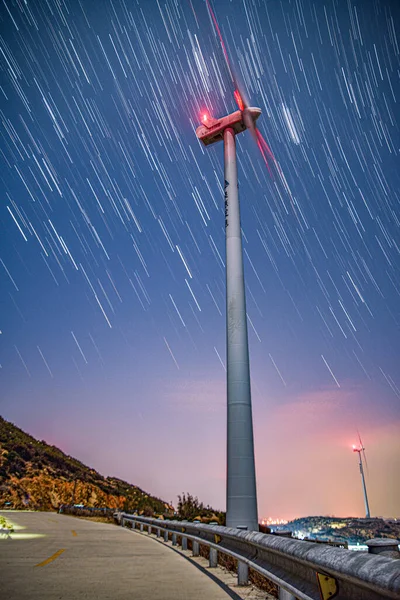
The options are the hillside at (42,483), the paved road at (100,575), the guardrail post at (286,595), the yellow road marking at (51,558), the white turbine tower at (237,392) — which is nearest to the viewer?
the guardrail post at (286,595)

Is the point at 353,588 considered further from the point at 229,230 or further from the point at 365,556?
the point at 229,230

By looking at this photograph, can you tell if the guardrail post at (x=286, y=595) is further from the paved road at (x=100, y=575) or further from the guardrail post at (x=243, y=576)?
the guardrail post at (x=243, y=576)

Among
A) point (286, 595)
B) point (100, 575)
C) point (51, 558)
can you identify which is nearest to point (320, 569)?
point (286, 595)

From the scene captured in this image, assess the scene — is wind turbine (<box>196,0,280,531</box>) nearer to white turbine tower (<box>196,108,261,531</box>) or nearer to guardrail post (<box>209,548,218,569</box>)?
white turbine tower (<box>196,108,261,531</box>)

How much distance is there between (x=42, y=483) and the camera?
208 ft

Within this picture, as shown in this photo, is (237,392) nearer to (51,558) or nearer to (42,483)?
(51,558)

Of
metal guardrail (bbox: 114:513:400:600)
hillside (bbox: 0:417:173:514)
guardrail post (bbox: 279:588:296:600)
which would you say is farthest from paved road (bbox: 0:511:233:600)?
hillside (bbox: 0:417:173:514)

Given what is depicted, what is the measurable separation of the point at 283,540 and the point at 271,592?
8.94 feet

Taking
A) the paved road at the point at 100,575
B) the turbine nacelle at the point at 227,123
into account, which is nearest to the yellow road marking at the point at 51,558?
the paved road at the point at 100,575

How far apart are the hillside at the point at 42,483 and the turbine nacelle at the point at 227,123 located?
32422 mm

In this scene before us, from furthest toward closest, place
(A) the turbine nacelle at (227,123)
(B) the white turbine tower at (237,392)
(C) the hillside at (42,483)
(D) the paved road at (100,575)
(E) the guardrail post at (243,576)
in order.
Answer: (C) the hillside at (42,483)
(A) the turbine nacelle at (227,123)
(B) the white turbine tower at (237,392)
(E) the guardrail post at (243,576)
(D) the paved road at (100,575)

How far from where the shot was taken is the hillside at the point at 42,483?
189 feet

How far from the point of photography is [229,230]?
19562mm

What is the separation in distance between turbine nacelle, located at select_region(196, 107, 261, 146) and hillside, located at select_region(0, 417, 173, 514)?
32422 millimetres
